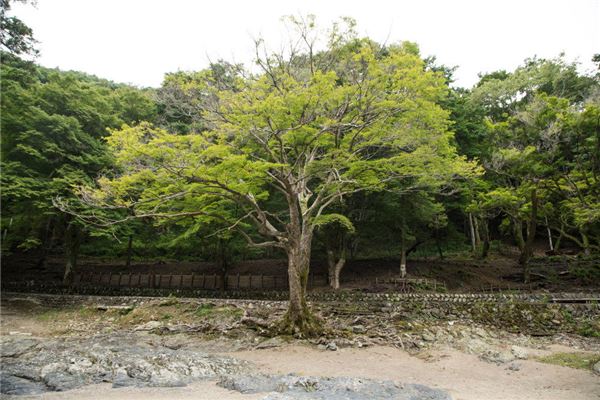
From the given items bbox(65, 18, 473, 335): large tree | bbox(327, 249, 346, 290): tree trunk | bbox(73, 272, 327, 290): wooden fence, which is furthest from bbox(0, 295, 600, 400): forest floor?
bbox(73, 272, 327, 290): wooden fence

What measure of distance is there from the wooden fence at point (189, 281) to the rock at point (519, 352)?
9.20 m

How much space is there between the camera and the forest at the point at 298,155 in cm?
936

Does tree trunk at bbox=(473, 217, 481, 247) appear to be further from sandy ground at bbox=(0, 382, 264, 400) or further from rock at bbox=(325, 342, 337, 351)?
sandy ground at bbox=(0, 382, 264, 400)

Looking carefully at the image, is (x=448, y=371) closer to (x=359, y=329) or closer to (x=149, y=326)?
(x=359, y=329)

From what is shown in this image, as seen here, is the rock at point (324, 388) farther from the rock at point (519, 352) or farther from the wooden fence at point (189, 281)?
the wooden fence at point (189, 281)

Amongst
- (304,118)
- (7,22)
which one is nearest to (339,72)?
(304,118)

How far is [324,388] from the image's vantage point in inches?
261

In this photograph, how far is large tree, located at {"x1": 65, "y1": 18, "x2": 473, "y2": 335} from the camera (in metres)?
8.91

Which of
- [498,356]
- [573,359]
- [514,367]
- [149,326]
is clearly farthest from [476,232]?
[149,326]

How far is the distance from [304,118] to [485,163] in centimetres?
978

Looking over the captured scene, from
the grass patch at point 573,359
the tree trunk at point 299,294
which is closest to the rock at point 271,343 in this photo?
the tree trunk at point 299,294

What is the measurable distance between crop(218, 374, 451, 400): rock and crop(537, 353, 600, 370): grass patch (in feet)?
12.1

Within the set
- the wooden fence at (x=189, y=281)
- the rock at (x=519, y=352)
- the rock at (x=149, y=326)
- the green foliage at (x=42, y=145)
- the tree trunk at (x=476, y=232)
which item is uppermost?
the green foliage at (x=42, y=145)

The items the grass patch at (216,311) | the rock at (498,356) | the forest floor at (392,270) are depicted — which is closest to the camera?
the rock at (498,356)
